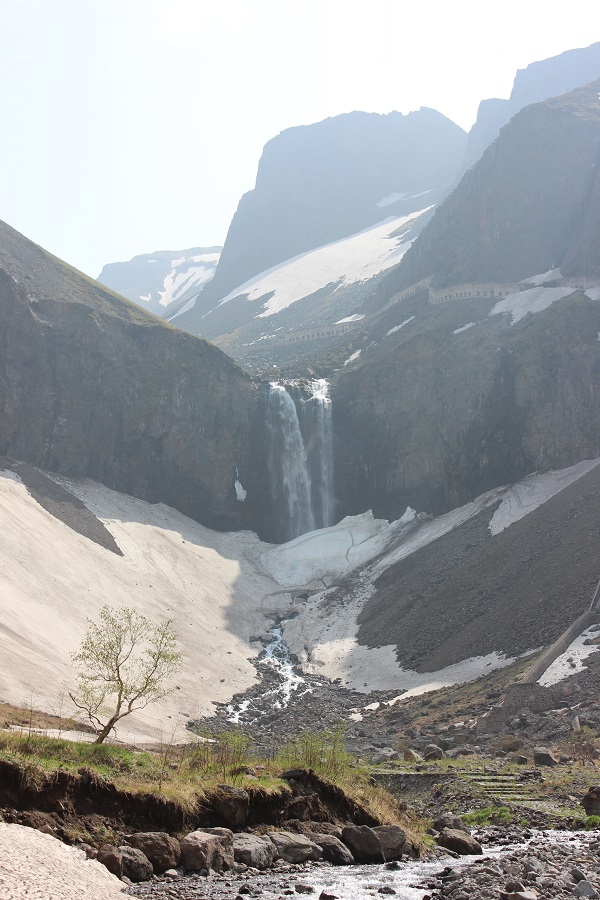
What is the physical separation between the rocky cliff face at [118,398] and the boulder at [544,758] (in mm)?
52410

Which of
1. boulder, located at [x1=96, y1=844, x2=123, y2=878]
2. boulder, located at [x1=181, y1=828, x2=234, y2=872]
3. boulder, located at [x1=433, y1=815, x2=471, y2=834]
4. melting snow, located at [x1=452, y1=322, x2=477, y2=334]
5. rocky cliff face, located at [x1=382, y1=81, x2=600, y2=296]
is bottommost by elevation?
boulder, located at [x1=433, y1=815, x2=471, y2=834]

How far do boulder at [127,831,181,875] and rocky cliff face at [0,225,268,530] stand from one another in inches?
2317

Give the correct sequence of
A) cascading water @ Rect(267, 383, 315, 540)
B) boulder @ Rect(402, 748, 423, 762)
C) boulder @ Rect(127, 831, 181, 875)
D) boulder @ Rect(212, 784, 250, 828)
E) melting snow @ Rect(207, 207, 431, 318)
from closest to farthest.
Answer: boulder @ Rect(127, 831, 181, 875), boulder @ Rect(212, 784, 250, 828), boulder @ Rect(402, 748, 423, 762), cascading water @ Rect(267, 383, 315, 540), melting snow @ Rect(207, 207, 431, 318)

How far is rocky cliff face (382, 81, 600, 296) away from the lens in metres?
97.3

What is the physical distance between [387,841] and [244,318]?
155 m

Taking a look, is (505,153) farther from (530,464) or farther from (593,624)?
(593,624)

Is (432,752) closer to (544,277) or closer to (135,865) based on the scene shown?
(135,865)

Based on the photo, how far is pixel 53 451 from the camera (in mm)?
71438

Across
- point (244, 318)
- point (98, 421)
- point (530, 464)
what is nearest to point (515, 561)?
point (530, 464)

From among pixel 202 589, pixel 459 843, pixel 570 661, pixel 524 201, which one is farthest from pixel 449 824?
pixel 524 201

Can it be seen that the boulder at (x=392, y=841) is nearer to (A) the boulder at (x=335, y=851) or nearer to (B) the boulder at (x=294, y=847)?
(A) the boulder at (x=335, y=851)

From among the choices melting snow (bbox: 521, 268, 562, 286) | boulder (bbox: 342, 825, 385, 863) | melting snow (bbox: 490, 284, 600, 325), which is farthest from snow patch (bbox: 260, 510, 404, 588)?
boulder (bbox: 342, 825, 385, 863)

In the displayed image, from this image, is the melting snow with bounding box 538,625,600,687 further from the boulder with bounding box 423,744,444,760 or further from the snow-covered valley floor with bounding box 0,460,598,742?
the boulder with bounding box 423,744,444,760

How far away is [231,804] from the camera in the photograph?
15.8 m
